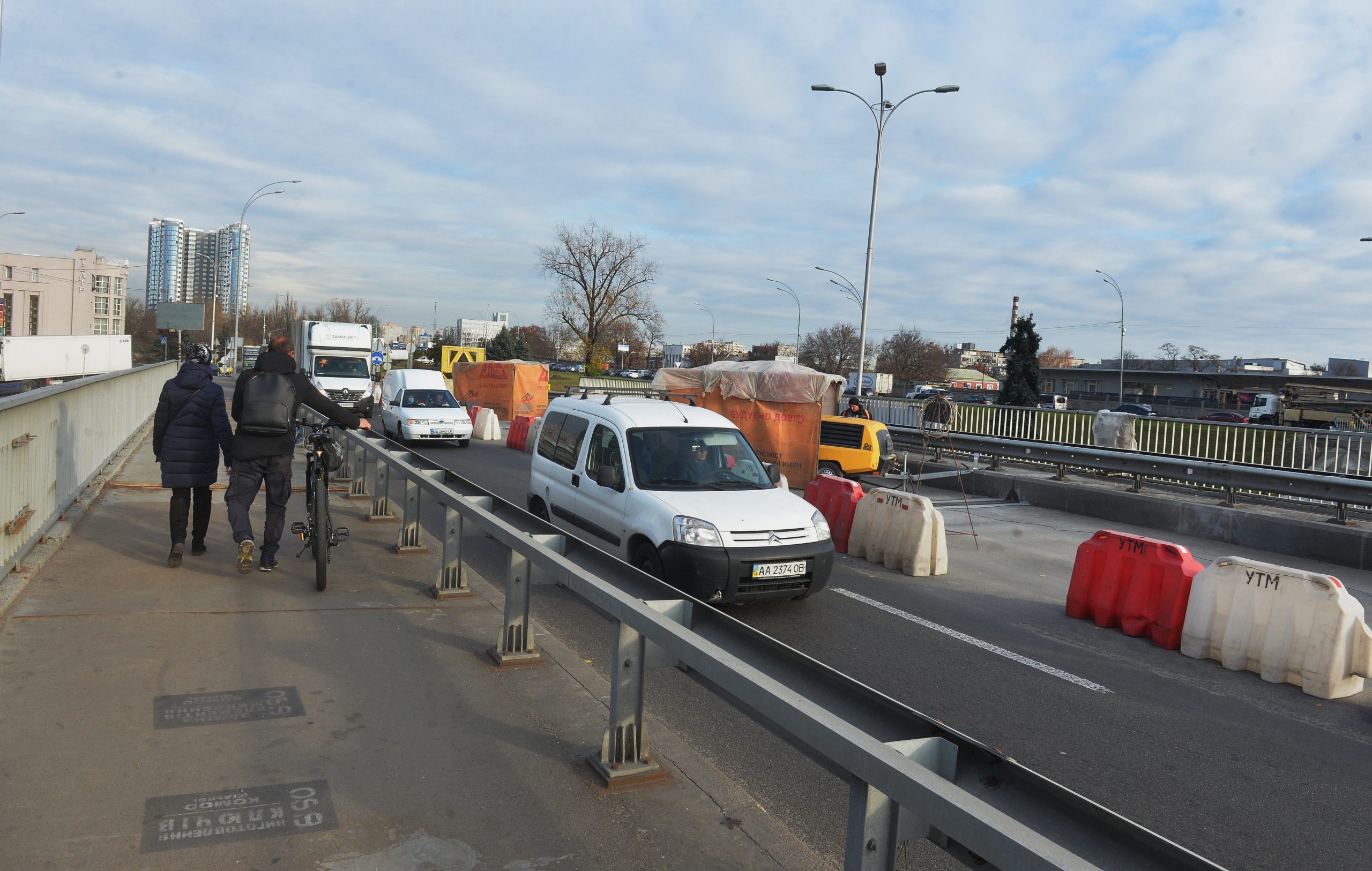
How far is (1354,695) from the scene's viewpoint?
6633 millimetres

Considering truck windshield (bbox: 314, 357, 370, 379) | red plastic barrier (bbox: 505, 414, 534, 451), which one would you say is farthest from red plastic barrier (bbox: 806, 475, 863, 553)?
truck windshield (bbox: 314, 357, 370, 379)

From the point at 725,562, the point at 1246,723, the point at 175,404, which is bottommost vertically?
the point at 1246,723

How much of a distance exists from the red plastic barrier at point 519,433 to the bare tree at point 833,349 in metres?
76.5

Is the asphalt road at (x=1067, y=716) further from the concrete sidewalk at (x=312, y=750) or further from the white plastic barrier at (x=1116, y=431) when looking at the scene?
the white plastic barrier at (x=1116, y=431)

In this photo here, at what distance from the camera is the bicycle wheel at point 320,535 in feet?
22.5

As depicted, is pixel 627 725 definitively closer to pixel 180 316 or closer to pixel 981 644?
pixel 981 644

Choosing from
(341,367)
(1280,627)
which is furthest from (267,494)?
(341,367)

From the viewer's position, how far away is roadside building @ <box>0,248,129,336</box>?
104 metres

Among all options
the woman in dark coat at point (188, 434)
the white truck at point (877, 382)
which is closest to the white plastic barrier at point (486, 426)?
the woman in dark coat at point (188, 434)

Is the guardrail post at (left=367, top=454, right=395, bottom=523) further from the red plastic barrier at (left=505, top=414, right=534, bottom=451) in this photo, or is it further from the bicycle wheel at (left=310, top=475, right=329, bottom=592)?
the red plastic barrier at (left=505, top=414, right=534, bottom=451)

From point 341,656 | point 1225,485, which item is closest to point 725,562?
point 341,656

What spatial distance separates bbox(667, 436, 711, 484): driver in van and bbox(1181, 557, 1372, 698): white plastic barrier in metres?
4.19

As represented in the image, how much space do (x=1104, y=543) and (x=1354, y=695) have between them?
217cm

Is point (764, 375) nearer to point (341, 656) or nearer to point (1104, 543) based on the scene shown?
point (1104, 543)
